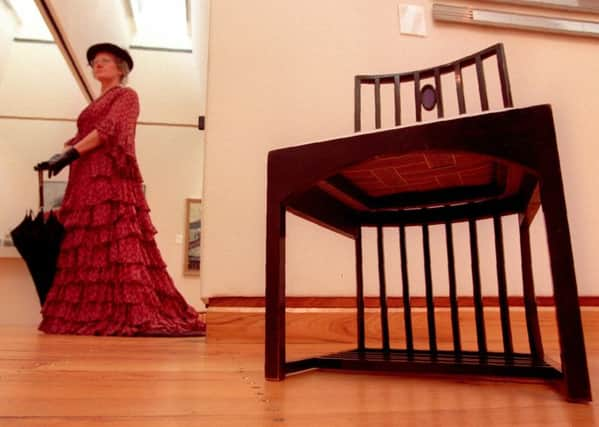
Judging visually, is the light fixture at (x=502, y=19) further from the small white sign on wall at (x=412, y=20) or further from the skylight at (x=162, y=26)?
the skylight at (x=162, y=26)

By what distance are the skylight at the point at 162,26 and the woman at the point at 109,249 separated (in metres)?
2.26

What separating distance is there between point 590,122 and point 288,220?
0.98 meters

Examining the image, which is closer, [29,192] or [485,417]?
[485,417]

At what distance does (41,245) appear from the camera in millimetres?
1775

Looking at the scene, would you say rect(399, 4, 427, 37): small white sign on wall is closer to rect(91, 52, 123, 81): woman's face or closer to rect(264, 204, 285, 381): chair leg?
rect(264, 204, 285, 381): chair leg

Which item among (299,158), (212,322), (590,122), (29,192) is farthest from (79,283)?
(29,192)

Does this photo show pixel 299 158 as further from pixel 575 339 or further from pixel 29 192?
pixel 29 192

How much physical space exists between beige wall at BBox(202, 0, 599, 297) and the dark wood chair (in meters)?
0.47

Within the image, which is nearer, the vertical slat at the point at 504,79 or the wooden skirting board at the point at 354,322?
the vertical slat at the point at 504,79

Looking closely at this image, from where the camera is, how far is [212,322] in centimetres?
129

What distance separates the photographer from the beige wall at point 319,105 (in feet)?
4.40

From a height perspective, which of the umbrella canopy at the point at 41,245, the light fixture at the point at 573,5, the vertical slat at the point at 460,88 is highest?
the light fixture at the point at 573,5

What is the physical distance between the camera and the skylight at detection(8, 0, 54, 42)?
3398 millimetres

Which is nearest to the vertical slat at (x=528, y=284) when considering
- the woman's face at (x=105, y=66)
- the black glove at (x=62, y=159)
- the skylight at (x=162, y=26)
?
the black glove at (x=62, y=159)
